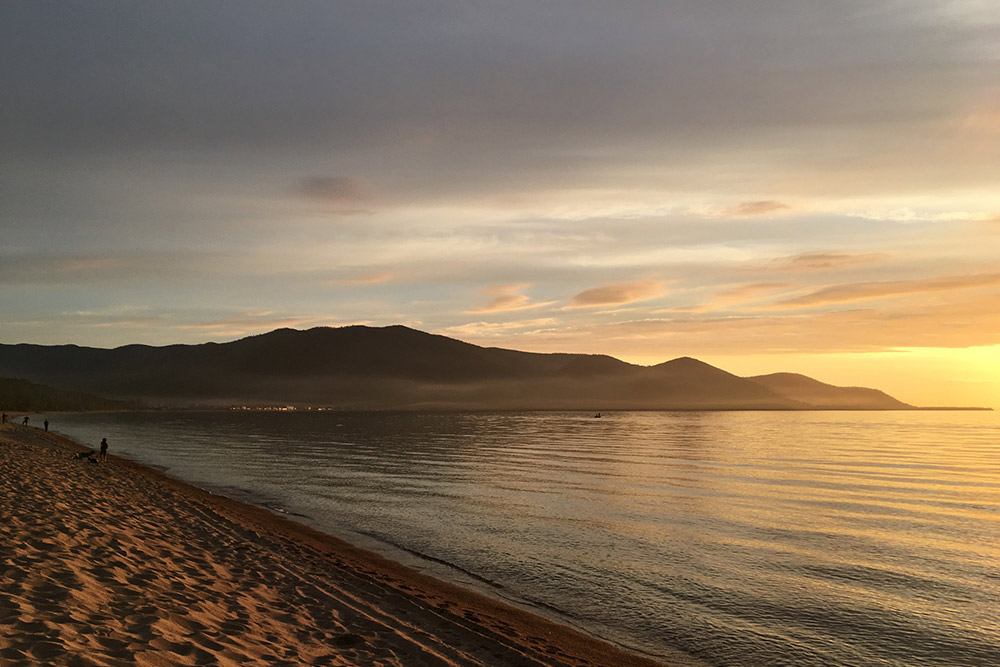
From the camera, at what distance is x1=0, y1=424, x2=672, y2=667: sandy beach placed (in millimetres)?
9305

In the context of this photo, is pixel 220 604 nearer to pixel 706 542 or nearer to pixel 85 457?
pixel 706 542

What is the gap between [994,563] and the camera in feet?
69.8

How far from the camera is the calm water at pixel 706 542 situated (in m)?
14.6

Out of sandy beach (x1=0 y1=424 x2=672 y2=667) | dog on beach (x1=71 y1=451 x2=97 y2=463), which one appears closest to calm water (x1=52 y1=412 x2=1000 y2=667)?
sandy beach (x1=0 y1=424 x2=672 y2=667)

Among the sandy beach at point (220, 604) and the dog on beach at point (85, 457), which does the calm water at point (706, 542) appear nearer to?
the sandy beach at point (220, 604)

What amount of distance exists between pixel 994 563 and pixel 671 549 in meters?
10.6

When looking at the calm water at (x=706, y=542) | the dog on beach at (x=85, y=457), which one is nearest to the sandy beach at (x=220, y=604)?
the calm water at (x=706, y=542)

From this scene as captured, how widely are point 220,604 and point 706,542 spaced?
17160 millimetres

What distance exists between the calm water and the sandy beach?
2.39 m

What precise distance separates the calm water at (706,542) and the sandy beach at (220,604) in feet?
7.85

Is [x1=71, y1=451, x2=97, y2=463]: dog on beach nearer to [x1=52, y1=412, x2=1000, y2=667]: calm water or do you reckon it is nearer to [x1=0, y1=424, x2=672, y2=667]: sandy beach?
[x1=52, y1=412, x2=1000, y2=667]: calm water

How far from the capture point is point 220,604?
476 inches

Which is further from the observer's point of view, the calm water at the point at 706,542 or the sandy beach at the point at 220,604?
the calm water at the point at 706,542

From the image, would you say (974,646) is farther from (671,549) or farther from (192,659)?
(192,659)
